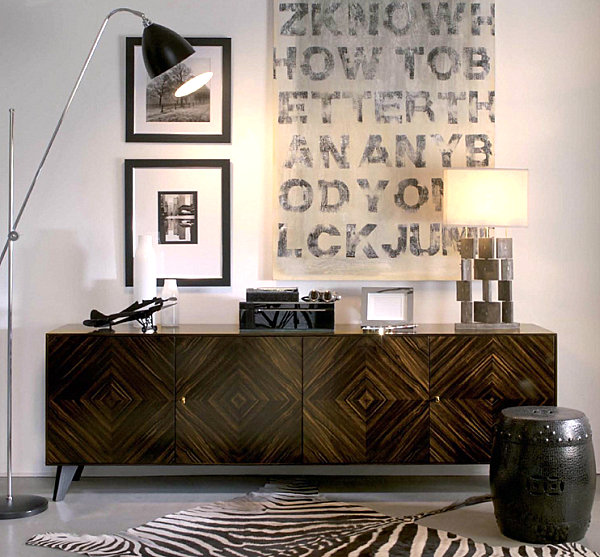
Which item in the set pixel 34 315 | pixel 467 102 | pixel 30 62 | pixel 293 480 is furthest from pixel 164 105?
pixel 293 480

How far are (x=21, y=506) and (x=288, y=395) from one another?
116 cm

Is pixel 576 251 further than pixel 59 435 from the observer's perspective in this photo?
Yes

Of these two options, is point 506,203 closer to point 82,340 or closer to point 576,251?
point 576,251

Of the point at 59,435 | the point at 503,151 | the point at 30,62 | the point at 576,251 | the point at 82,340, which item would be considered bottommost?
the point at 59,435

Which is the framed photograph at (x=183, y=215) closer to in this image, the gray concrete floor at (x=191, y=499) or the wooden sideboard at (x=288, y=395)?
the wooden sideboard at (x=288, y=395)

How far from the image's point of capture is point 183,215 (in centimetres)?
397

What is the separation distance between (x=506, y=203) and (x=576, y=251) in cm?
59

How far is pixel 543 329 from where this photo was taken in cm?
372

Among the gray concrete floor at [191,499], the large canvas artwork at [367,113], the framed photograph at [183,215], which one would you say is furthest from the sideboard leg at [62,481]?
the large canvas artwork at [367,113]

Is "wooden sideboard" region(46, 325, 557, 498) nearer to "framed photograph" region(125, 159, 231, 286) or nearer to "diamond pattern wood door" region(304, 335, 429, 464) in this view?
"diamond pattern wood door" region(304, 335, 429, 464)

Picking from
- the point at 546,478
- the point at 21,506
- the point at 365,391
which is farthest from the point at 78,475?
the point at 546,478

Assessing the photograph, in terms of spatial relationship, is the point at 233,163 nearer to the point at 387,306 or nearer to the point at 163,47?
the point at 163,47

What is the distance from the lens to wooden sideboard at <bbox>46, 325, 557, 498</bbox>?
3.53 metres

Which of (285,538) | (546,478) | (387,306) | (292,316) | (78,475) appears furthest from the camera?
(78,475)
